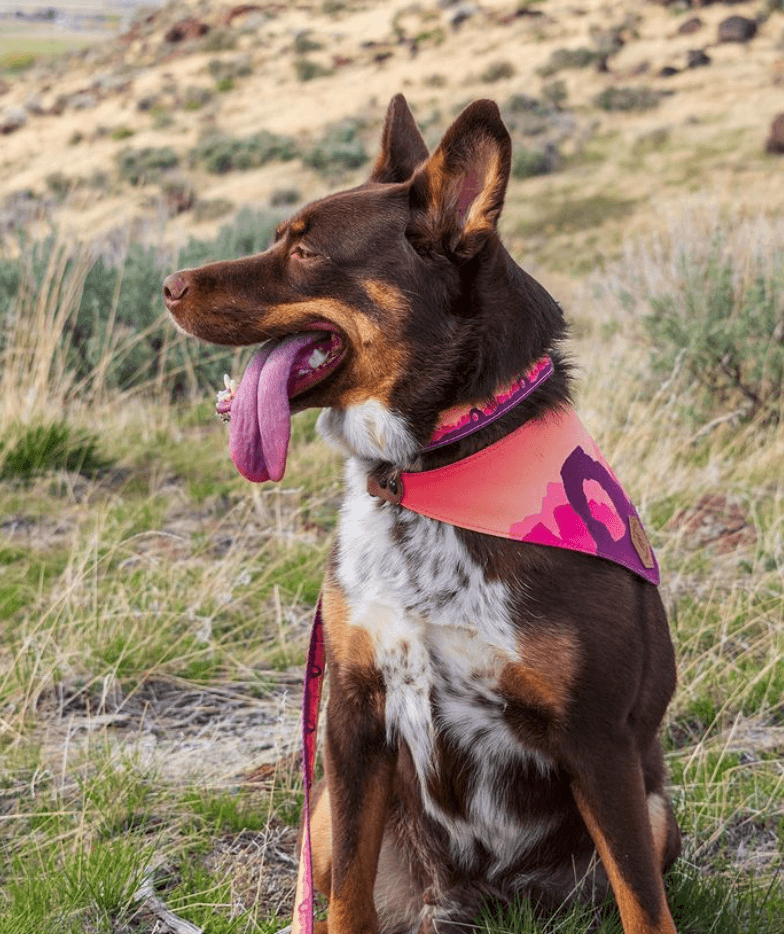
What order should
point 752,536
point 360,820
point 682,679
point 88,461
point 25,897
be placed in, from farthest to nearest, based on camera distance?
point 88,461 < point 752,536 < point 682,679 < point 25,897 < point 360,820

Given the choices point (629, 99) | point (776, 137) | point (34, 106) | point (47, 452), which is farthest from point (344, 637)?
point (34, 106)

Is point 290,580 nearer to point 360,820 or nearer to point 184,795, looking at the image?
point 184,795

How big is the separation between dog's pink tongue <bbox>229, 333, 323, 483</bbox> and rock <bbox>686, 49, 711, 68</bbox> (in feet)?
97.4

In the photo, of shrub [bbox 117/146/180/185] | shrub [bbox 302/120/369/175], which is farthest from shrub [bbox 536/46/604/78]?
shrub [bbox 117/146/180/185]

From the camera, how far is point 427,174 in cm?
255

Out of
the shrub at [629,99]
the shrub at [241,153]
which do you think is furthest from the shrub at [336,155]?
the shrub at [629,99]

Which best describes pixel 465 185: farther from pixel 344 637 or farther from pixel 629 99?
pixel 629 99

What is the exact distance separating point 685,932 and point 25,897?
5.42 ft

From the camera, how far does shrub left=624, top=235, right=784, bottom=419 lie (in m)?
6.79

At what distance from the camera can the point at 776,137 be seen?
20.4 metres

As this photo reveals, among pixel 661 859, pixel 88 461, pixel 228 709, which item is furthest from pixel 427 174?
pixel 88 461

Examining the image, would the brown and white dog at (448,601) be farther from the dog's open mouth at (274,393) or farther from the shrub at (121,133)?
the shrub at (121,133)

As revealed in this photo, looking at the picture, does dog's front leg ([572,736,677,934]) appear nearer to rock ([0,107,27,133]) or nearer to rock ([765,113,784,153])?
rock ([765,113,784,153])

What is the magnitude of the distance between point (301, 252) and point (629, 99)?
27.1 m
